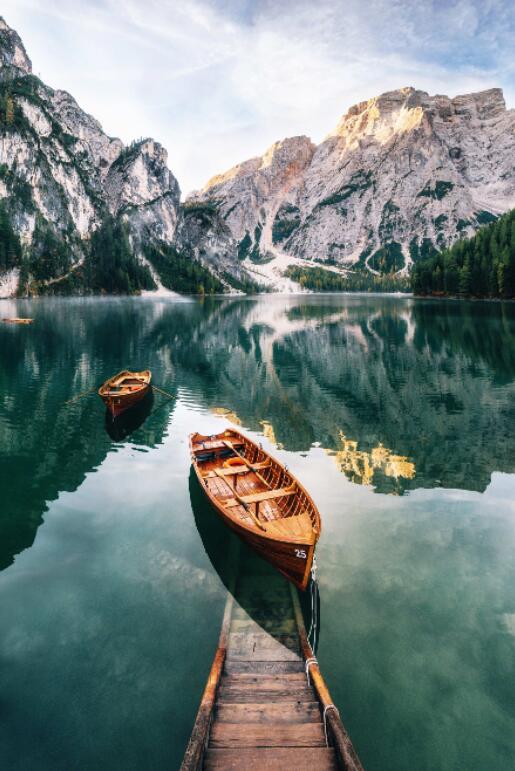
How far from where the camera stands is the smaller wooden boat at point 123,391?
32.7 metres

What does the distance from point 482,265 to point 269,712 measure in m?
154

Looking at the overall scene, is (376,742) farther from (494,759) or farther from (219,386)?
(219,386)

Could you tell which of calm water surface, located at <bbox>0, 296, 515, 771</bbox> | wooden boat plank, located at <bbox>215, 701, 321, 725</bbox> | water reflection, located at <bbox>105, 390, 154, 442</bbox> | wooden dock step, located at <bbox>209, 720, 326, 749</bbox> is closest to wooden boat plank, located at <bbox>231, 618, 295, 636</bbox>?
calm water surface, located at <bbox>0, 296, 515, 771</bbox>

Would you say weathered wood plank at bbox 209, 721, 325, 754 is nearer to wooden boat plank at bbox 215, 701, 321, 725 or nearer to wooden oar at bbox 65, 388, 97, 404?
wooden boat plank at bbox 215, 701, 321, 725

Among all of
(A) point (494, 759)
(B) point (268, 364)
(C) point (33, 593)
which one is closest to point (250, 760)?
(A) point (494, 759)

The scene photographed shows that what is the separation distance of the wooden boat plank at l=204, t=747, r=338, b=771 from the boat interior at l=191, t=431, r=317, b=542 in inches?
212

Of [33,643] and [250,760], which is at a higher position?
[250,760]

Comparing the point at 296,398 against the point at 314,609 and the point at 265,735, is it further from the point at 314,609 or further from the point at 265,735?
the point at 265,735

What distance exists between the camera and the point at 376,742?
933 cm

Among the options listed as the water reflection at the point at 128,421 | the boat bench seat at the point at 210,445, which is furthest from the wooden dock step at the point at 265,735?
the water reflection at the point at 128,421

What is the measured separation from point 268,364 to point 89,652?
46.6 meters

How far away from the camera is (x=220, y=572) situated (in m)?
15.4

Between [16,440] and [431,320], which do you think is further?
[431,320]

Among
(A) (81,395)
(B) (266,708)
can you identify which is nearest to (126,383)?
(A) (81,395)
